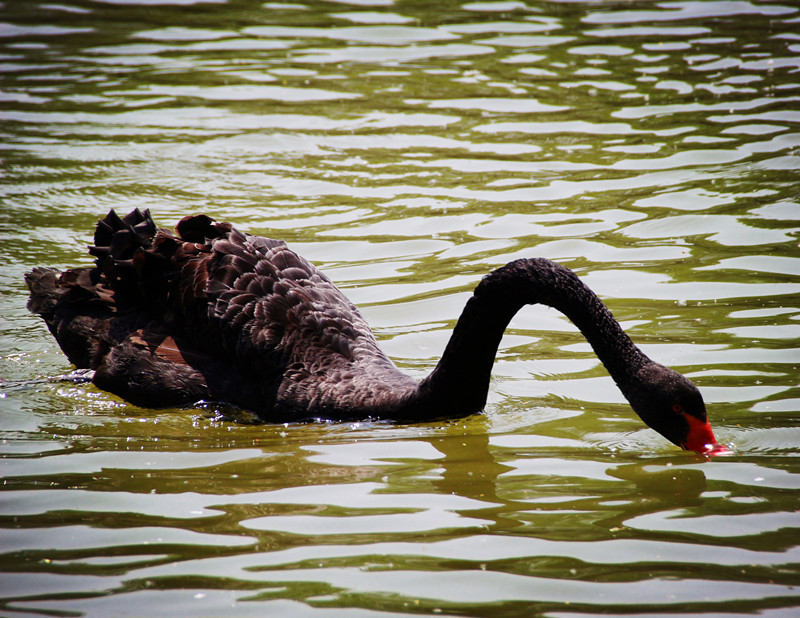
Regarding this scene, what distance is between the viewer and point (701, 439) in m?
5.10

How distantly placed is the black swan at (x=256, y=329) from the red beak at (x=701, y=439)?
37 centimetres

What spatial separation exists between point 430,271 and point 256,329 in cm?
260

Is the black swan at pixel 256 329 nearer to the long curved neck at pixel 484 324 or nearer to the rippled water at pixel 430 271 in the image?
the long curved neck at pixel 484 324

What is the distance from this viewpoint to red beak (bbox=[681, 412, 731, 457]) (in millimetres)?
5082

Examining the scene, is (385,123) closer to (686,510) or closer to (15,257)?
(15,257)

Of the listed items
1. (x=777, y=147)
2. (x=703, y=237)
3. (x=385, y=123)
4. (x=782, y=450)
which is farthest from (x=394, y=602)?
(x=385, y=123)

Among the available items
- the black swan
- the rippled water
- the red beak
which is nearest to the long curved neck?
the black swan

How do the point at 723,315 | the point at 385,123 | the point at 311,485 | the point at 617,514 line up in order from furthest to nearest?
the point at 385,123 → the point at 723,315 → the point at 311,485 → the point at 617,514

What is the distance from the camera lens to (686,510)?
4.61 m

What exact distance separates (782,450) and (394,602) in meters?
2.55

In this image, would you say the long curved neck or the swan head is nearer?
the swan head

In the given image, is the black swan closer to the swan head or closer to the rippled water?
the swan head

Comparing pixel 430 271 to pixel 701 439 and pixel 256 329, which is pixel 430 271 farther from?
pixel 701 439

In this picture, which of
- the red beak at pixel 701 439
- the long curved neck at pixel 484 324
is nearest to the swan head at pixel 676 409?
the red beak at pixel 701 439
